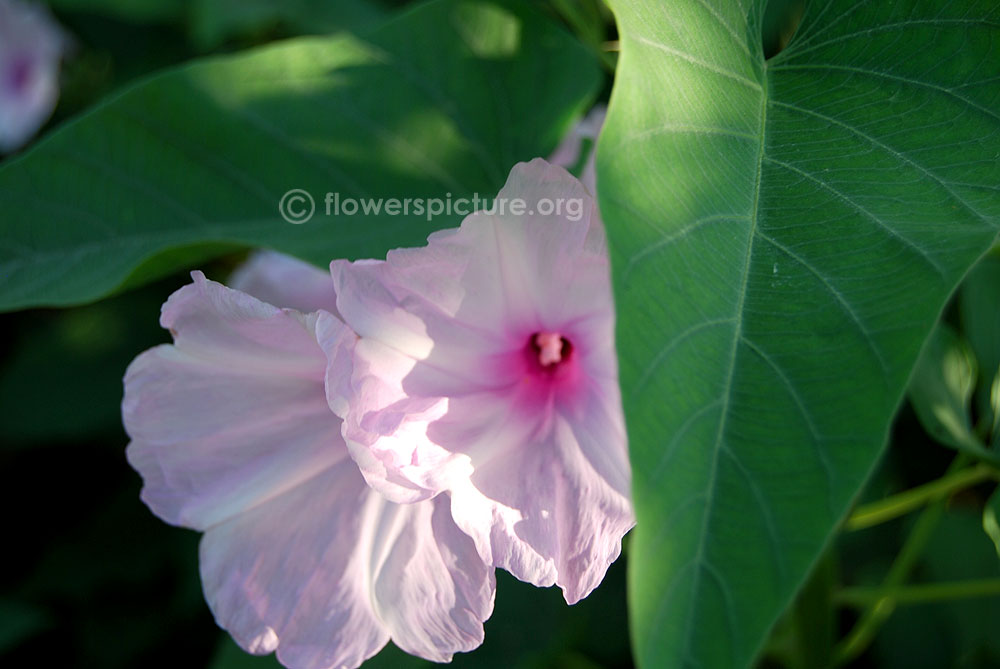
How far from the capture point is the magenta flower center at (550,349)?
30.5 inches

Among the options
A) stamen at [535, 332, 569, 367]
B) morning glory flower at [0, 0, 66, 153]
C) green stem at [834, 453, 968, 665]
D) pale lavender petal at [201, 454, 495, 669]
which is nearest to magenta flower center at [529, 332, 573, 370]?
stamen at [535, 332, 569, 367]

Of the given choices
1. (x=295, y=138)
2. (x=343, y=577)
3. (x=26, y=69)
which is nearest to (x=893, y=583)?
(x=343, y=577)

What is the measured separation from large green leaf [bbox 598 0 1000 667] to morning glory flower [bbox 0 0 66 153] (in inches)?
88.6

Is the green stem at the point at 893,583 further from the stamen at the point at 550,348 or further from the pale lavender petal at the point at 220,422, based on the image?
the pale lavender petal at the point at 220,422

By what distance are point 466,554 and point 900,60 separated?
0.48 meters

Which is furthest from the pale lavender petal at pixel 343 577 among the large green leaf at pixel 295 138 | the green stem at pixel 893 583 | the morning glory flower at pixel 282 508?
the green stem at pixel 893 583

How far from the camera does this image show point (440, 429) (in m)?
0.68

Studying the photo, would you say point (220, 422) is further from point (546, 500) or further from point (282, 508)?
point (546, 500)

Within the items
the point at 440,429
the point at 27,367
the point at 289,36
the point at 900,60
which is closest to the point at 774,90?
the point at 900,60

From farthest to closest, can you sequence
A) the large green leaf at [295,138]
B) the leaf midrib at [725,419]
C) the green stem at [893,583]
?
the green stem at [893,583] → the large green leaf at [295,138] → the leaf midrib at [725,419]

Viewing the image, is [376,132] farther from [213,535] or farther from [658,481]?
[658,481]

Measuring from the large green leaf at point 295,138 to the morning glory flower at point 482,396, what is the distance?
218mm

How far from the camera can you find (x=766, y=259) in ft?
1.82

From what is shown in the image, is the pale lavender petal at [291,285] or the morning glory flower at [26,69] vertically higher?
the pale lavender petal at [291,285]
